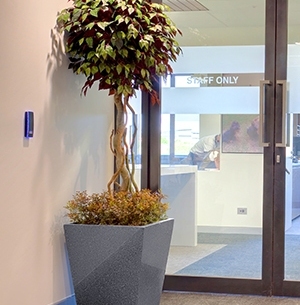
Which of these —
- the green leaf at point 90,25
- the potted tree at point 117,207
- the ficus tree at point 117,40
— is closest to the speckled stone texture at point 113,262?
the potted tree at point 117,207

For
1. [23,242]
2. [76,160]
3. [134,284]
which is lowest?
[134,284]

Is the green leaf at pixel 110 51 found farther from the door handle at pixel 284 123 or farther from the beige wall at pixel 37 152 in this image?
the door handle at pixel 284 123

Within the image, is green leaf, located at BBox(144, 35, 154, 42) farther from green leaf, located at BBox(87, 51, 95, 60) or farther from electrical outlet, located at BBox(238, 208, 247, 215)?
electrical outlet, located at BBox(238, 208, 247, 215)

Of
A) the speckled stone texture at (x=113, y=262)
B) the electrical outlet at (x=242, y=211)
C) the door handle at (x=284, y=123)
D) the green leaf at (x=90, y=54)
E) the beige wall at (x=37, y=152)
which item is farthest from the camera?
the electrical outlet at (x=242, y=211)

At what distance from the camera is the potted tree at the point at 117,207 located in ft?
10.6

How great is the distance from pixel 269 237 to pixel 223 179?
1.68 ft

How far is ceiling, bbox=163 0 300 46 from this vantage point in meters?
4.07

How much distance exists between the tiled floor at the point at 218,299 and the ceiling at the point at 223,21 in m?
1.75

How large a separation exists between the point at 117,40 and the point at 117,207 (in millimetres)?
934

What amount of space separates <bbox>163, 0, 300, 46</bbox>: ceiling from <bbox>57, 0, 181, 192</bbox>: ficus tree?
709 millimetres

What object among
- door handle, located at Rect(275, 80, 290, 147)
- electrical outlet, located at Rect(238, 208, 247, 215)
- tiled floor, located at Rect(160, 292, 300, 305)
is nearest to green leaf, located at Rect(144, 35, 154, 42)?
door handle, located at Rect(275, 80, 290, 147)

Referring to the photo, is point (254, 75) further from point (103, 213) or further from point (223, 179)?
point (103, 213)

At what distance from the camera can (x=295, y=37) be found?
4027mm

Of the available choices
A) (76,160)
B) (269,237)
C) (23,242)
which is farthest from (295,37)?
(23,242)
